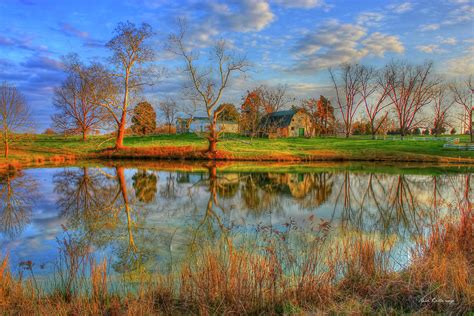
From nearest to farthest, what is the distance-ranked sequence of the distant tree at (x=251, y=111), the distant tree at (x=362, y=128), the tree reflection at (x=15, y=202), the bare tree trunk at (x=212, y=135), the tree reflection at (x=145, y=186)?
the tree reflection at (x=15, y=202) → the tree reflection at (x=145, y=186) → the bare tree trunk at (x=212, y=135) → the distant tree at (x=251, y=111) → the distant tree at (x=362, y=128)

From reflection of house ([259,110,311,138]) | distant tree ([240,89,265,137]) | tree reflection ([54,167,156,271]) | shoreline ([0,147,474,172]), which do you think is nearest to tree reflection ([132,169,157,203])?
tree reflection ([54,167,156,271])

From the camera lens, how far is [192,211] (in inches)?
527

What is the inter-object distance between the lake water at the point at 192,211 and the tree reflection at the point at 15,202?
0.12 feet

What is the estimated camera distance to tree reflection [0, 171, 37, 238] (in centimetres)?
1106

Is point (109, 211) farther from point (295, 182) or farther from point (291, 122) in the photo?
point (291, 122)

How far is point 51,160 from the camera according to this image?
37.7 meters

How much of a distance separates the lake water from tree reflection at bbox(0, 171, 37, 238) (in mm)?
37

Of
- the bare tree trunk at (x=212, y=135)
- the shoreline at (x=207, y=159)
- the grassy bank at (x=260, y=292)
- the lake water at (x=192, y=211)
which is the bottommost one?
the lake water at (x=192, y=211)

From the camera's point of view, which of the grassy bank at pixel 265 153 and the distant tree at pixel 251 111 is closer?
the grassy bank at pixel 265 153

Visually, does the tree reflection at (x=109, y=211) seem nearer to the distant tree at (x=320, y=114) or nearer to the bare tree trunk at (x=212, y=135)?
the bare tree trunk at (x=212, y=135)

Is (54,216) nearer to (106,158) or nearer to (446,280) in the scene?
(446,280)

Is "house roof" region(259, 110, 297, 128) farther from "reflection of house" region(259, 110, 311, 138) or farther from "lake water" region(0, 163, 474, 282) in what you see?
"lake water" region(0, 163, 474, 282)

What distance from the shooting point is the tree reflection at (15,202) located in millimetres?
11055

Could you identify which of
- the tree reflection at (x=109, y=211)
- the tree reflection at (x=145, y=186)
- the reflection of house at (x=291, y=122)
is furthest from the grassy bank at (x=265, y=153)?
the reflection of house at (x=291, y=122)
